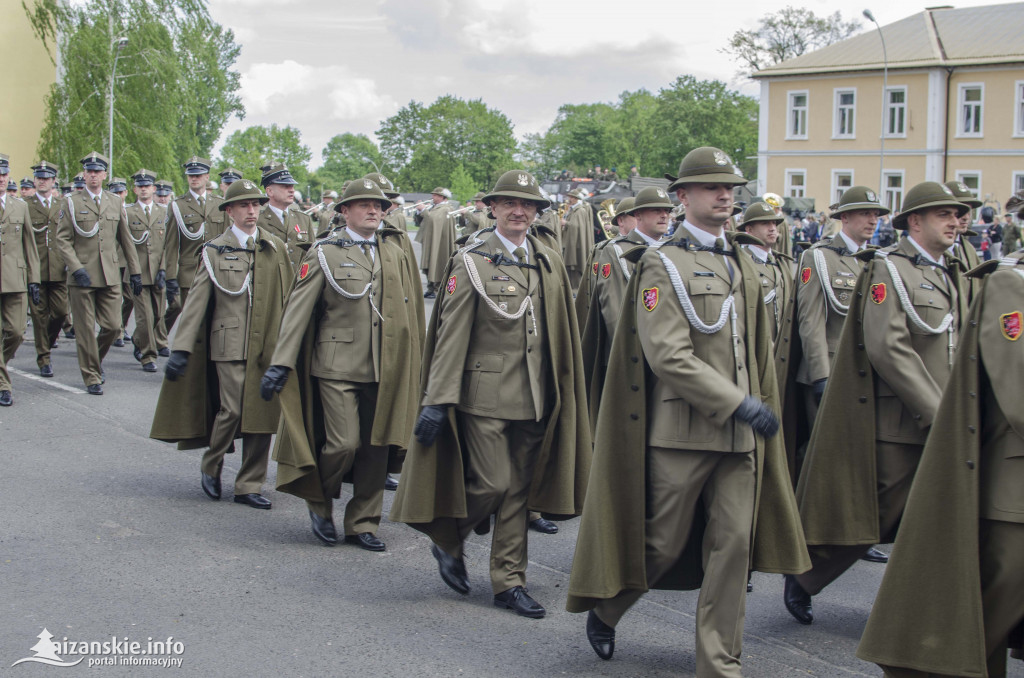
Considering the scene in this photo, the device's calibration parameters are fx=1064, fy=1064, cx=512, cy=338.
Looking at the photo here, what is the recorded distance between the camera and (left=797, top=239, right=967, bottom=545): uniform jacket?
5.46m

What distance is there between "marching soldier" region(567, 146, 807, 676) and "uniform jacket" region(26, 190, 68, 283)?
31.4ft

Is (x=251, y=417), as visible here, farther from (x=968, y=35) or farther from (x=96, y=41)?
(x=968, y=35)

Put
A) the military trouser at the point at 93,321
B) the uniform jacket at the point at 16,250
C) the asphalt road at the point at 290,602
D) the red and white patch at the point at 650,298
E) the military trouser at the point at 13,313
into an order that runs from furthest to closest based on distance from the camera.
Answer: the military trouser at the point at 93,321 < the military trouser at the point at 13,313 < the uniform jacket at the point at 16,250 < the asphalt road at the point at 290,602 < the red and white patch at the point at 650,298

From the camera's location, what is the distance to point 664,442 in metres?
4.55

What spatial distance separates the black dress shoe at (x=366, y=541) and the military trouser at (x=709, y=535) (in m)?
2.19

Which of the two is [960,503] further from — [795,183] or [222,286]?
[795,183]

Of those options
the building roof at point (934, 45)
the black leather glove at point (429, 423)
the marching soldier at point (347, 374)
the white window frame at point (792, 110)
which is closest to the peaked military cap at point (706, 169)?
the black leather glove at point (429, 423)

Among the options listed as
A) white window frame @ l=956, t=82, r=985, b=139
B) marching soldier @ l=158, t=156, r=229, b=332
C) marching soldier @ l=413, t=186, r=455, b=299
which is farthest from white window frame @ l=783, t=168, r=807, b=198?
marching soldier @ l=158, t=156, r=229, b=332

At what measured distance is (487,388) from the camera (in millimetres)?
5648

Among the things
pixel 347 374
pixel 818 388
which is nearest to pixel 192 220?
pixel 347 374

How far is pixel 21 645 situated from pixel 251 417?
2813mm

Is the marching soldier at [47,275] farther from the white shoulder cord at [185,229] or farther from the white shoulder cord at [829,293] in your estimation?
the white shoulder cord at [829,293]

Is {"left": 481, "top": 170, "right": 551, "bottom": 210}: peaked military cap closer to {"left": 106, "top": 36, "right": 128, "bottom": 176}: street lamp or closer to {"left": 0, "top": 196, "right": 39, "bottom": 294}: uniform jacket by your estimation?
{"left": 0, "top": 196, "right": 39, "bottom": 294}: uniform jacket

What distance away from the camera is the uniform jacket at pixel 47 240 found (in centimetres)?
1280
